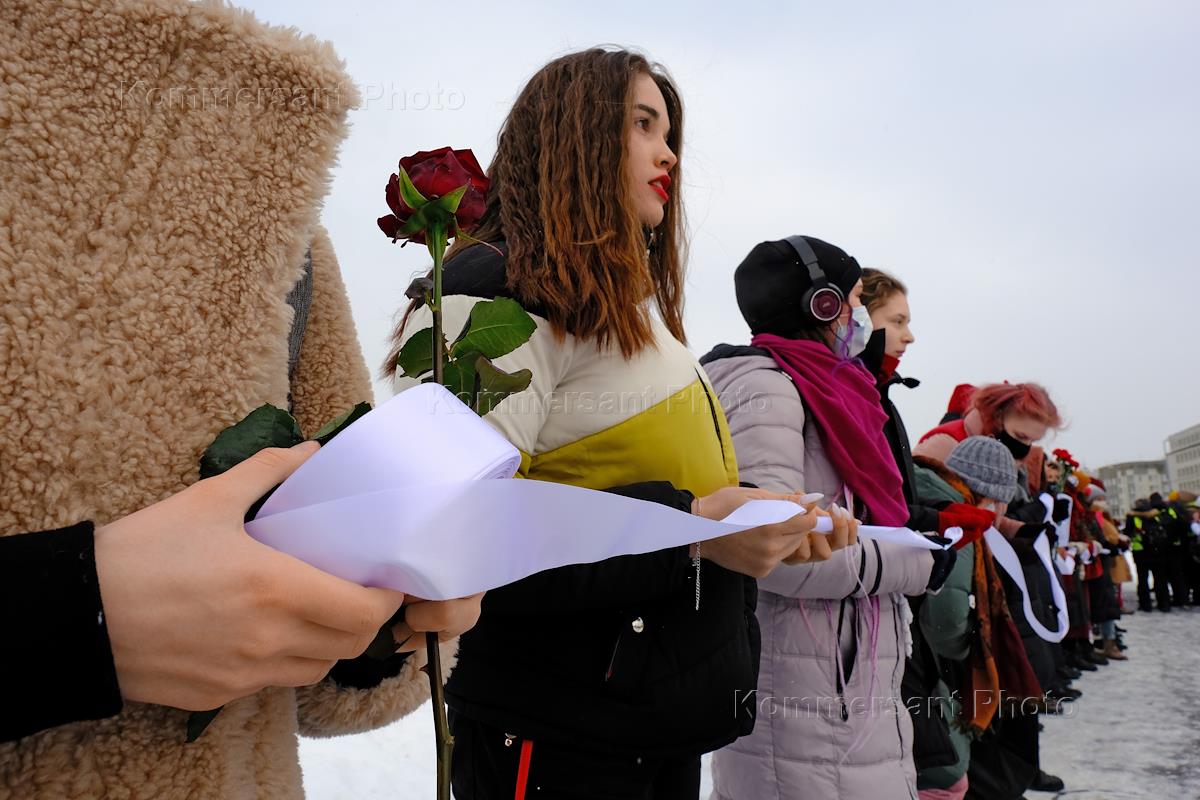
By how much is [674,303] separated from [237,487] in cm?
159

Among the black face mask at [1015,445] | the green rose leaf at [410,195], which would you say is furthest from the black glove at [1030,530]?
the green rose leaf at [410,195]

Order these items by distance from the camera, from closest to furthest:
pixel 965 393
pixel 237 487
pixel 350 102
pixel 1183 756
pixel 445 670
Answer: pixel 237 487 < pixel 350 102 < pixel 445 670 < pixel 1183 756 < pixel 965 393

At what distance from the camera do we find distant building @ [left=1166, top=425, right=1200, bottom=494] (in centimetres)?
5547

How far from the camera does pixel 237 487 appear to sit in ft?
2.08

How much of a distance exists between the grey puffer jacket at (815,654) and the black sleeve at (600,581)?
0.81 meters

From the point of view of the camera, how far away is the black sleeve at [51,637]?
0.54m

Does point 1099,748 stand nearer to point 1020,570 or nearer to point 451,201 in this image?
point 1020,570

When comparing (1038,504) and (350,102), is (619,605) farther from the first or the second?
(1038,504)

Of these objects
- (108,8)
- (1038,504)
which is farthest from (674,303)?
(1038,504)

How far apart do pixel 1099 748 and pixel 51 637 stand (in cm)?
692

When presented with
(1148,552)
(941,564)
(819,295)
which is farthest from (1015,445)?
(1148,552)

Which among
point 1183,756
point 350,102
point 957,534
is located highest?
point 350,102

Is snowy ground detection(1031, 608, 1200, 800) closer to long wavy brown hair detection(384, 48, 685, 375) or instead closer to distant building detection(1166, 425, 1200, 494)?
long wavy brown hair detection(384, 48, 685, 375)

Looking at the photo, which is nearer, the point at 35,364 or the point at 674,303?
the point at 35,364
